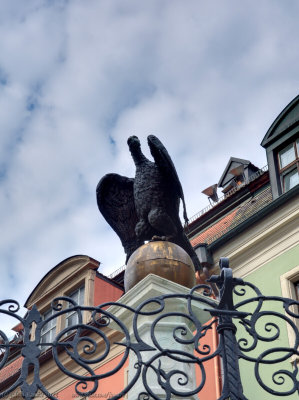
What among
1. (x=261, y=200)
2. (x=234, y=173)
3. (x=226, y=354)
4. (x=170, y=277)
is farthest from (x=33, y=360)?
(x=234, y=173)

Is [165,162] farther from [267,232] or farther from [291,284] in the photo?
[267,232]

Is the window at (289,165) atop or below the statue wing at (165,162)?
atop

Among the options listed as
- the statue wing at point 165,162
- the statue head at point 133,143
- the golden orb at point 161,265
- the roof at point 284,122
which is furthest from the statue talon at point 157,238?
the roof at point 284,122

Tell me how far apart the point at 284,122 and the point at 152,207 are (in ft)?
24.7

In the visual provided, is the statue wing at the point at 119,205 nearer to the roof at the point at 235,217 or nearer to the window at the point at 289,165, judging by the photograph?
the roof at the point at 235,217

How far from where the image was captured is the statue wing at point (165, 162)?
18.9 ft

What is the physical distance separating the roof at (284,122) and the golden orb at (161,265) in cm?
779

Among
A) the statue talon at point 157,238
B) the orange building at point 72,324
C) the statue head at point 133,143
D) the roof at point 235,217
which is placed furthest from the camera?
the orange building at point 72,324

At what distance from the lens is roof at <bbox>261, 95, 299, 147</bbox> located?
12.5m

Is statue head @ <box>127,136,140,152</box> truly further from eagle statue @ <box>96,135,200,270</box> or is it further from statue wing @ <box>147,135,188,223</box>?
statue wing @ <box>147,135,188,223</box>

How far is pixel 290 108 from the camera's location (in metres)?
12.6

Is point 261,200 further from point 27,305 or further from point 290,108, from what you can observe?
point 27,305

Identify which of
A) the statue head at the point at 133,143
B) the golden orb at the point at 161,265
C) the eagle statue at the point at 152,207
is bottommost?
the golden orb at the point at 161,265

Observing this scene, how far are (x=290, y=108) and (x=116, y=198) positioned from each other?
7102 mm
